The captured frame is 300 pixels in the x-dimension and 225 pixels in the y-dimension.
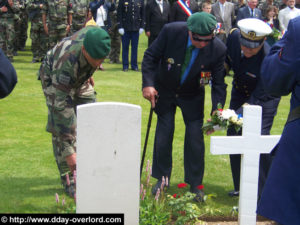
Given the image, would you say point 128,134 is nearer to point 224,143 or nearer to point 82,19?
point 224,143

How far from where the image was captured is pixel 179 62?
5.66 meters

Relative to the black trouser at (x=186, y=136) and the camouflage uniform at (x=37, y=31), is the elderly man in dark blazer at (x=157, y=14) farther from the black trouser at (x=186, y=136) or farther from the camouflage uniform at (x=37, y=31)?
the black trouser at (x=186, y=136)

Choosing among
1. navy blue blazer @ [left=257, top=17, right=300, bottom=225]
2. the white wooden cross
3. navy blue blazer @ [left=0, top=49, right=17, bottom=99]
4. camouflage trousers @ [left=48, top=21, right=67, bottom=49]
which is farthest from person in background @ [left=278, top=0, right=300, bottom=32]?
navy blue blazer @ [left=0, top=49, right=17, bottom=99]

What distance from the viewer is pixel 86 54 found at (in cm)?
503

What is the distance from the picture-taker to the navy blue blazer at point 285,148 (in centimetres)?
324

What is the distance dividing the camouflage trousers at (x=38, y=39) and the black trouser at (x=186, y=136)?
33.0 ft

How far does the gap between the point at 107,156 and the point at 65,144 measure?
5.10ft

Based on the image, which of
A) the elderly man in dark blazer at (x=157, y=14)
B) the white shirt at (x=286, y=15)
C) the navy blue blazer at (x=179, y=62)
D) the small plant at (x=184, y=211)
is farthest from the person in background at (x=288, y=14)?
the small plant at (x=184, y=211)

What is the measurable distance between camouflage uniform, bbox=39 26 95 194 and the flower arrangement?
1308 mm

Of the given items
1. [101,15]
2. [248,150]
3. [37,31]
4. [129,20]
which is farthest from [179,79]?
[37,31]

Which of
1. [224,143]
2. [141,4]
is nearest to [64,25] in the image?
[141,4]

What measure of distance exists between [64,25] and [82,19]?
76cm

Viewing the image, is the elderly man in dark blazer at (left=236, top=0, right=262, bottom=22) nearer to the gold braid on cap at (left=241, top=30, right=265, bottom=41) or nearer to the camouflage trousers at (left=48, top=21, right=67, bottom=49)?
the camouflage trousers at (left=48, top=21, right=67, bottom=49)

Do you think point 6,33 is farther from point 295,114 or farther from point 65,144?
point 295,114
